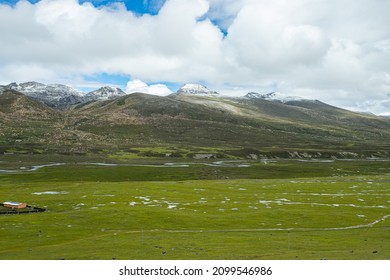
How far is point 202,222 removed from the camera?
64.1m

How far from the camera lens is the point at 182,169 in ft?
591

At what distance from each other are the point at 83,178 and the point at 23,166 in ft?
178

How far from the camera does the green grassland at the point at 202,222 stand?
4044 cm

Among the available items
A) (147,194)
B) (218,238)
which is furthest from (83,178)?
(218,238)

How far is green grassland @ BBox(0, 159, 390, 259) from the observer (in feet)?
133

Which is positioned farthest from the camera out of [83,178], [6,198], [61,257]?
[83,178]

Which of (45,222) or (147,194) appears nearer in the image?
(45,222)

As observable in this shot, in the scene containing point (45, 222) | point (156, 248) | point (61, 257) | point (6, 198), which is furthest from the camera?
point (6, 198)

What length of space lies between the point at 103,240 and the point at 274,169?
15249 centimetres

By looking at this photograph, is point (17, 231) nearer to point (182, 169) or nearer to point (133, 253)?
point (133, 253)

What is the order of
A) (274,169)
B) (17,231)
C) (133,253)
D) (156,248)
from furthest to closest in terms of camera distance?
(274,169)
(17,231)
(156,248)
(133,253)

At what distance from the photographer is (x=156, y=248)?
1678 inches

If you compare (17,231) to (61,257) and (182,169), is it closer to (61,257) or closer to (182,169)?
(61,257)

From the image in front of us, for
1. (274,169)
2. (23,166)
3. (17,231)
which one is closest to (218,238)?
(17,231)
